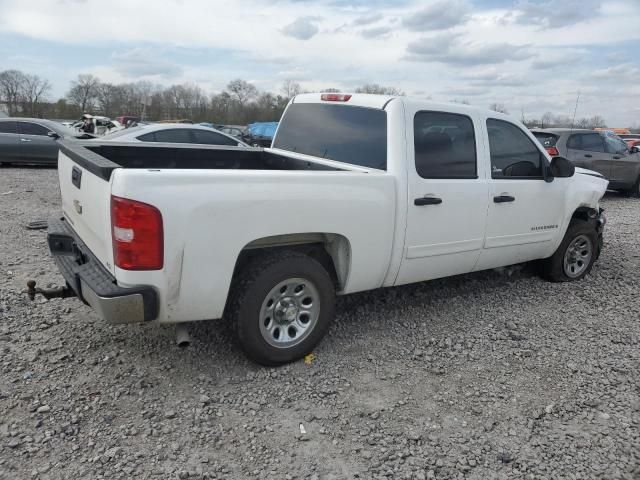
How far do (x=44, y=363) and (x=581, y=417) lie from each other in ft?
11.7

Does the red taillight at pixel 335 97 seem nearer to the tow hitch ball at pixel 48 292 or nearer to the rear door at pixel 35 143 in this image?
the tow hitch ball at pixel 48 292

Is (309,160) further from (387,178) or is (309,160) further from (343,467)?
(343,467)

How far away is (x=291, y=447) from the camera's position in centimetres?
282

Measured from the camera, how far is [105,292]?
2850 millimetres

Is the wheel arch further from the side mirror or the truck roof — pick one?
the side mirror

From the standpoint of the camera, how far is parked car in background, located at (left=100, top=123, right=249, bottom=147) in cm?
1009

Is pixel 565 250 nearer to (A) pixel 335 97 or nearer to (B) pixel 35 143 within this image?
(A) pixel 335 97

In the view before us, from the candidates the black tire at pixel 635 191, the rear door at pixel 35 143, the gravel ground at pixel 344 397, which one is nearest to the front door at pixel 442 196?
the gravel ground at pixel 344 397

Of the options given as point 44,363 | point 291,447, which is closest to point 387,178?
point 291,447

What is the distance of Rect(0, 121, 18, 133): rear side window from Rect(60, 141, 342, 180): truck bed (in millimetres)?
11785

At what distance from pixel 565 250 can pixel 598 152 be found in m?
7.98

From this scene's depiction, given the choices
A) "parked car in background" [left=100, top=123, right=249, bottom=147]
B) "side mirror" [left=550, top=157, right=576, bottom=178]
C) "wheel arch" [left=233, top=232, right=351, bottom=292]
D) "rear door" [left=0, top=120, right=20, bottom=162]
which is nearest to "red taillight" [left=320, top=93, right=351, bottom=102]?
"wheel arch" [left=233, top=232, right=351, bottom=292]

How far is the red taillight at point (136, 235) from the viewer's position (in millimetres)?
2723

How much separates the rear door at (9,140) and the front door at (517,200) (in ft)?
45.0
